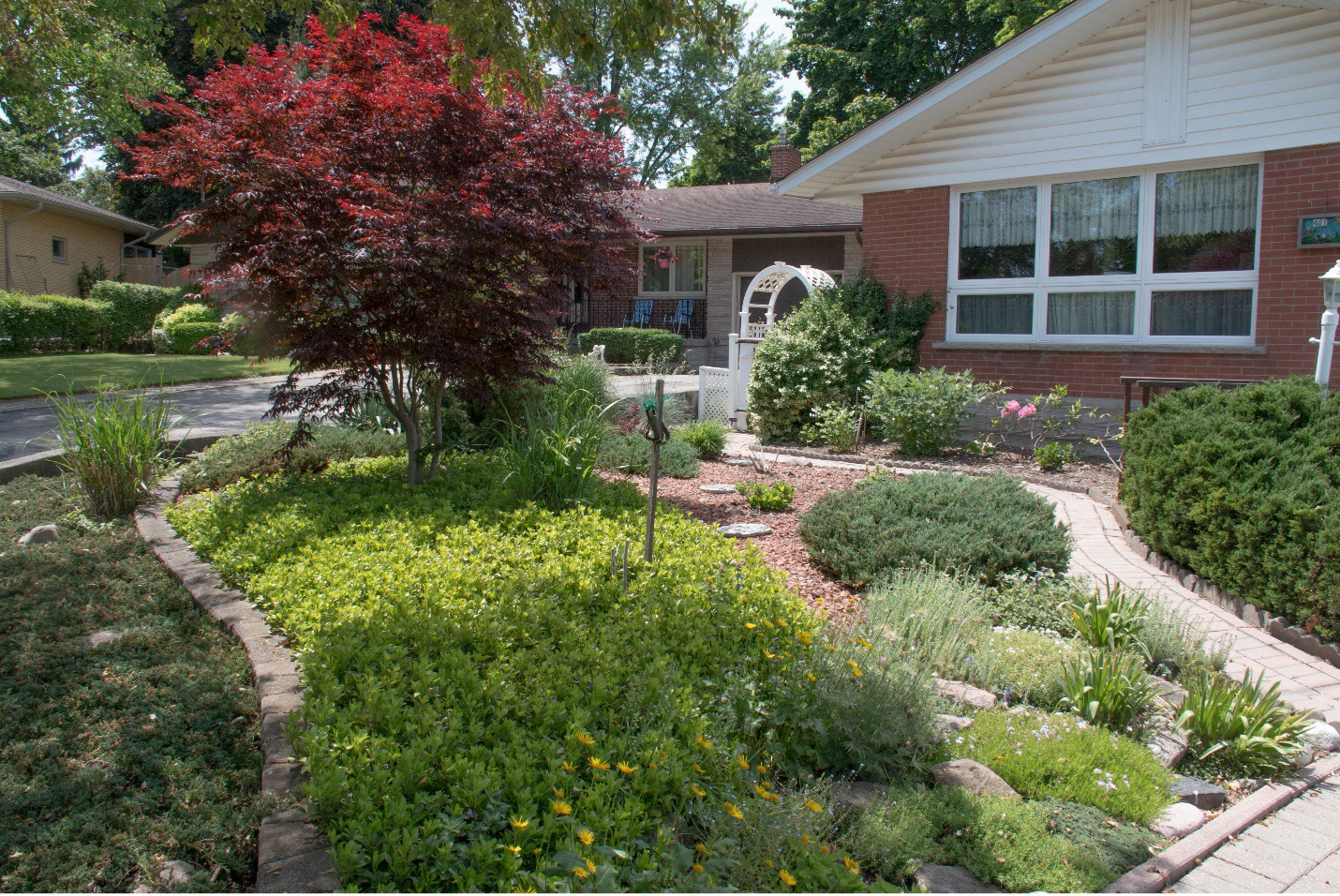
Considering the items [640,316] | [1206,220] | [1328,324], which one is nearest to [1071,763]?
[1328,324]

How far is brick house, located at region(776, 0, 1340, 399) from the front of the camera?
8914 millimetres

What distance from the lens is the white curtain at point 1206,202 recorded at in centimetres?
933

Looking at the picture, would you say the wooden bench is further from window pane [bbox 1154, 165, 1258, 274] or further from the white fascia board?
the white fascia board

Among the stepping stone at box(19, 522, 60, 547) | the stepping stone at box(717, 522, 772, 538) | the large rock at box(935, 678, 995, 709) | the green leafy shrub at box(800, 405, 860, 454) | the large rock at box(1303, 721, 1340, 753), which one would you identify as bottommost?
the large rock at box(1303, 721, 1340, 753)

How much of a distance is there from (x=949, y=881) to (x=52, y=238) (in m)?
32.6

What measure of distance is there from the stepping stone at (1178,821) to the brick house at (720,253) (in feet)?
59.0

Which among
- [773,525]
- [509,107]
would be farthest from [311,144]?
[773,525]

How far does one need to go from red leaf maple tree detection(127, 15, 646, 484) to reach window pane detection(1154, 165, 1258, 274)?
256 inches

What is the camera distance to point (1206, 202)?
31.3 ft

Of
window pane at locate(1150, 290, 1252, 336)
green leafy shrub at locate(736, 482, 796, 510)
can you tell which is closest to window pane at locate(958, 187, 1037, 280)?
window pane at locate(1150, 290, 1252, 336)

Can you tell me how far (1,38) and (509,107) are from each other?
384 inches

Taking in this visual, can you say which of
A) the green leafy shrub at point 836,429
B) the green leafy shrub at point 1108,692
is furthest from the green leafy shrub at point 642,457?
the green leafy shrub at point 1108,692

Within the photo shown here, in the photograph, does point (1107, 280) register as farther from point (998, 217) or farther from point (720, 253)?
point (720, 253)

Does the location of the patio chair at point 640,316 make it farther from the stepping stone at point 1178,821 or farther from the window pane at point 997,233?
the stepping stone at point 1178,821
